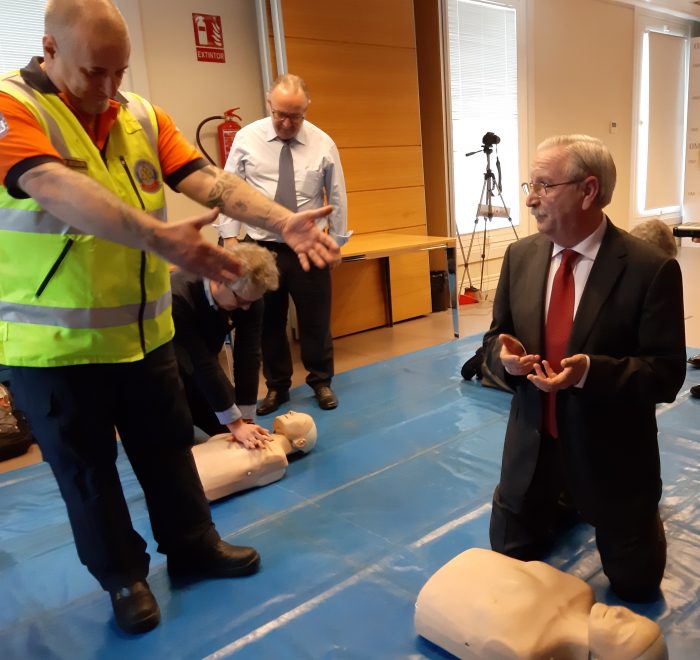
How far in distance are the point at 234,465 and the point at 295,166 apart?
1.64 m

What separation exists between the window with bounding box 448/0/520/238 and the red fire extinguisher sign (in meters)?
2.28

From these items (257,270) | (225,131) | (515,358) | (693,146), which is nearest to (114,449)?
(257,270)

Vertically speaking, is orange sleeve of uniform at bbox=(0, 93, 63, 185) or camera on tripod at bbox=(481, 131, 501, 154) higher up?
camera on tripod at bbox=(481, 131, 501, 154)

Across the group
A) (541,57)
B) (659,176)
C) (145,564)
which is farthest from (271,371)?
(659,176)

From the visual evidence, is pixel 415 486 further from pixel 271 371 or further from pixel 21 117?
pixel 21 117

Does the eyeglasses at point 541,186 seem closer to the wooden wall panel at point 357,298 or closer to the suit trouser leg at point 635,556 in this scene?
the suit trouser leg at point 635,556

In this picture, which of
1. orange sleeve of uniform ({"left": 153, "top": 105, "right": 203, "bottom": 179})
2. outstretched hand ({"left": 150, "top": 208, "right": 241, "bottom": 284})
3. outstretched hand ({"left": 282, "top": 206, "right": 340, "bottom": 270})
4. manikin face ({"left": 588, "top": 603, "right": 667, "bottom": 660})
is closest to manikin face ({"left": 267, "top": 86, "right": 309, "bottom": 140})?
orange sleeve of uniform ({"left": 153, "top": 105, "right": 203, "bottom": 179})

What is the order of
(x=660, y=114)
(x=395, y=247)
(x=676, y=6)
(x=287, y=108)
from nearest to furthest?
(x=287, y=108)
(x=395, y=247)
(x=676, y=6)
(x=660, y=114)

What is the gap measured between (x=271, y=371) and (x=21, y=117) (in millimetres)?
2145

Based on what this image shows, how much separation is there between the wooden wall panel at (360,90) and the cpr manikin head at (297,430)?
7.89ft

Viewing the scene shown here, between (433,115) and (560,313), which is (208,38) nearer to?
(433,115)

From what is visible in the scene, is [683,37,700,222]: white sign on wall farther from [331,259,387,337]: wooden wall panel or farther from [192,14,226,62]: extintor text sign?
[192,14,226,62]: extintor text sign

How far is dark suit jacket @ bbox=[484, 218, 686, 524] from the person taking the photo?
1462 mm

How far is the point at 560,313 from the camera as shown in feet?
5.26
